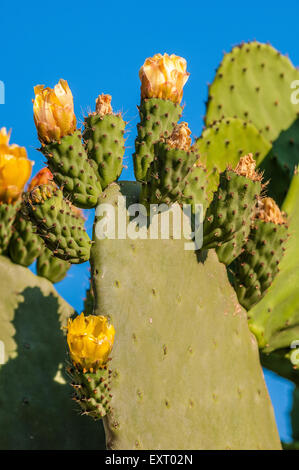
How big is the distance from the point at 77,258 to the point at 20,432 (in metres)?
0.89

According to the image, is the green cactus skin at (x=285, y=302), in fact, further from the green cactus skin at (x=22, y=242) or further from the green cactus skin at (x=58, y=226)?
the green cactus skin at (x=22, y=242)

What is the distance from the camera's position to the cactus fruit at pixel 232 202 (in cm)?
235

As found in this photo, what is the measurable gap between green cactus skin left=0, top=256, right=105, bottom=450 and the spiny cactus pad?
43mm

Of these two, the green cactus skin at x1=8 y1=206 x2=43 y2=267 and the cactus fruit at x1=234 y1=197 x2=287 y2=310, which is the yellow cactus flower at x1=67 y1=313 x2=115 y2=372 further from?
the green cactus skin at x1=8 y1=206 x2=43 y2=267

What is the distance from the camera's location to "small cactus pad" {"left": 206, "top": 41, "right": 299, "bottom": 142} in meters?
3.24

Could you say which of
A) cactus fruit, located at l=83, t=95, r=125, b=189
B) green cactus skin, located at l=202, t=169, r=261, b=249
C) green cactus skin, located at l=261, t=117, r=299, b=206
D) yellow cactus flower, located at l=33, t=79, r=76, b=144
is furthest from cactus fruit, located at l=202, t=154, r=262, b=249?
green cactus skin, located at l=261, t=117, r=299, b=206

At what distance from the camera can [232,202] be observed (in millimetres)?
2357

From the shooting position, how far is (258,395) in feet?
8.45

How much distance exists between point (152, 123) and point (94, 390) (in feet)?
2.94

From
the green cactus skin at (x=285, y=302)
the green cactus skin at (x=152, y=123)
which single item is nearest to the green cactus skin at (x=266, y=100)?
the green cactus skin at (x=285, y=302)

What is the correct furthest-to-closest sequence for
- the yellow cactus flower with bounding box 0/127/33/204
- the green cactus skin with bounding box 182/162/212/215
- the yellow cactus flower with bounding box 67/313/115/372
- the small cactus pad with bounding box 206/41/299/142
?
the small cactus pad with bounding box 206/41/299/142 → the green cactus skin with bounding box 182/162/212/215 → the yellow cactus flower with bounding box 0/127/33/204 → the yellow cactus flower with bounding box 67/313/115/372

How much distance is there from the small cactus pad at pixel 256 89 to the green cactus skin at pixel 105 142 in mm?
922
